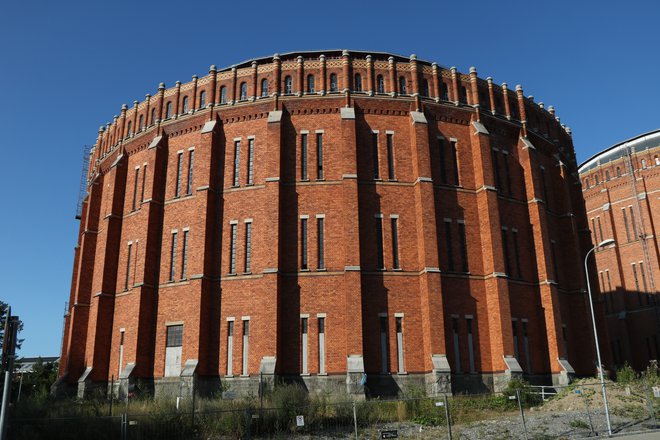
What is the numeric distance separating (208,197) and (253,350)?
324 inches

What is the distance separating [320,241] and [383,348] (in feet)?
19.9

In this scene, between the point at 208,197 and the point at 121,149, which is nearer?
the point at 208,197

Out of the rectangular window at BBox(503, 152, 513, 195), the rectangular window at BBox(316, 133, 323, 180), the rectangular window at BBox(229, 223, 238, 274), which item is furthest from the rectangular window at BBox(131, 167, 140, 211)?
the rectangular window at BBox(503, 152, 513, 195)

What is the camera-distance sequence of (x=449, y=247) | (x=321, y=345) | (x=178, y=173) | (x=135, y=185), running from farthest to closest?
(x=135, y=185) < (x=178, y=173) < (x=449, y=247) < (x=321, y=345)

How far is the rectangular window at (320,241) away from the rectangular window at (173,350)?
26.1ft

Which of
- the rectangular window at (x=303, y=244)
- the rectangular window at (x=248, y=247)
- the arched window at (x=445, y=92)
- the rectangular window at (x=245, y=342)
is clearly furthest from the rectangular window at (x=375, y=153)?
the rectangular window at (x=245, y=342)

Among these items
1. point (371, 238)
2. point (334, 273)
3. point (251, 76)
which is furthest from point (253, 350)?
point (251, 76)

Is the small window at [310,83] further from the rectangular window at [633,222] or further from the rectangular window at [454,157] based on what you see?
the rectangular window at [633,222]

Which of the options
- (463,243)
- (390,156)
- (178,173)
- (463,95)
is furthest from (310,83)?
(463,243)

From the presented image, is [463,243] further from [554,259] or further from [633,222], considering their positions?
[633,222]

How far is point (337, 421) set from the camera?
18531 mm

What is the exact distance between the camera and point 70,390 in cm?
3123

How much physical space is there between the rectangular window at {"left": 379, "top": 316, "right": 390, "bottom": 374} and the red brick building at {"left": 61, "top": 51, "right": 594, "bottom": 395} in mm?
68

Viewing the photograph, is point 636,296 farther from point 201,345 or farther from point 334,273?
point 201,345
